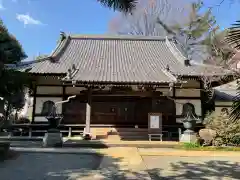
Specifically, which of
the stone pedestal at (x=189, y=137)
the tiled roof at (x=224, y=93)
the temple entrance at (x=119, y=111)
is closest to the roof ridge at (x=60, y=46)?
the temple entrance at (x=119, y=111)

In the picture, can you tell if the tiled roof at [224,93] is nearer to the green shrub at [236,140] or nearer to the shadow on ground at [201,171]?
the green shrub at [236,140]

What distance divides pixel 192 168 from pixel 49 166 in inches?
155

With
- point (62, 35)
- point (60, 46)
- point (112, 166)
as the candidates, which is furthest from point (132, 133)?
point (62, 35)

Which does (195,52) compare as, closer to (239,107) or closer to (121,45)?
(121,45)

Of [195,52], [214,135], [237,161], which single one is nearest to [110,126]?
[214,135]

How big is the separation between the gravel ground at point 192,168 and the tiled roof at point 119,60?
605 centimetres

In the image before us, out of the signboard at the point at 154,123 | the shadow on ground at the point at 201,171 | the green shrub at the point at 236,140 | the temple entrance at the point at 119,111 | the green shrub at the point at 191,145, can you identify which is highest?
the temple entrance at the point at 119,111

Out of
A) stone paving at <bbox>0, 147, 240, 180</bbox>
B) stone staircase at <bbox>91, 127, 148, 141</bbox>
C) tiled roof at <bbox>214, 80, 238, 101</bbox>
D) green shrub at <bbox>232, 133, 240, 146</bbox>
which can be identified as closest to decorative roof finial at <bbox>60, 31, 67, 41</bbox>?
A: stone staircase at <bbox>91, 127, 148, 141</bbox>

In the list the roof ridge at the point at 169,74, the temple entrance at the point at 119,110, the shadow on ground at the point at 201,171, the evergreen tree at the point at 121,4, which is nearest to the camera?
the evergreen tree at the point at 121,4

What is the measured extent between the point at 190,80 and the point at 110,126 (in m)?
5.90

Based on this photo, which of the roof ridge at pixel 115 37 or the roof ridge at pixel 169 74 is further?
the roof ridge at pixel 115 37

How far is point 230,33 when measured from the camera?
3740 millimetres

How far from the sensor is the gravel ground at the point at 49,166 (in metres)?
6.59

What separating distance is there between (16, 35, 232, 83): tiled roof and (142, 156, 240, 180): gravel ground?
238 inches
